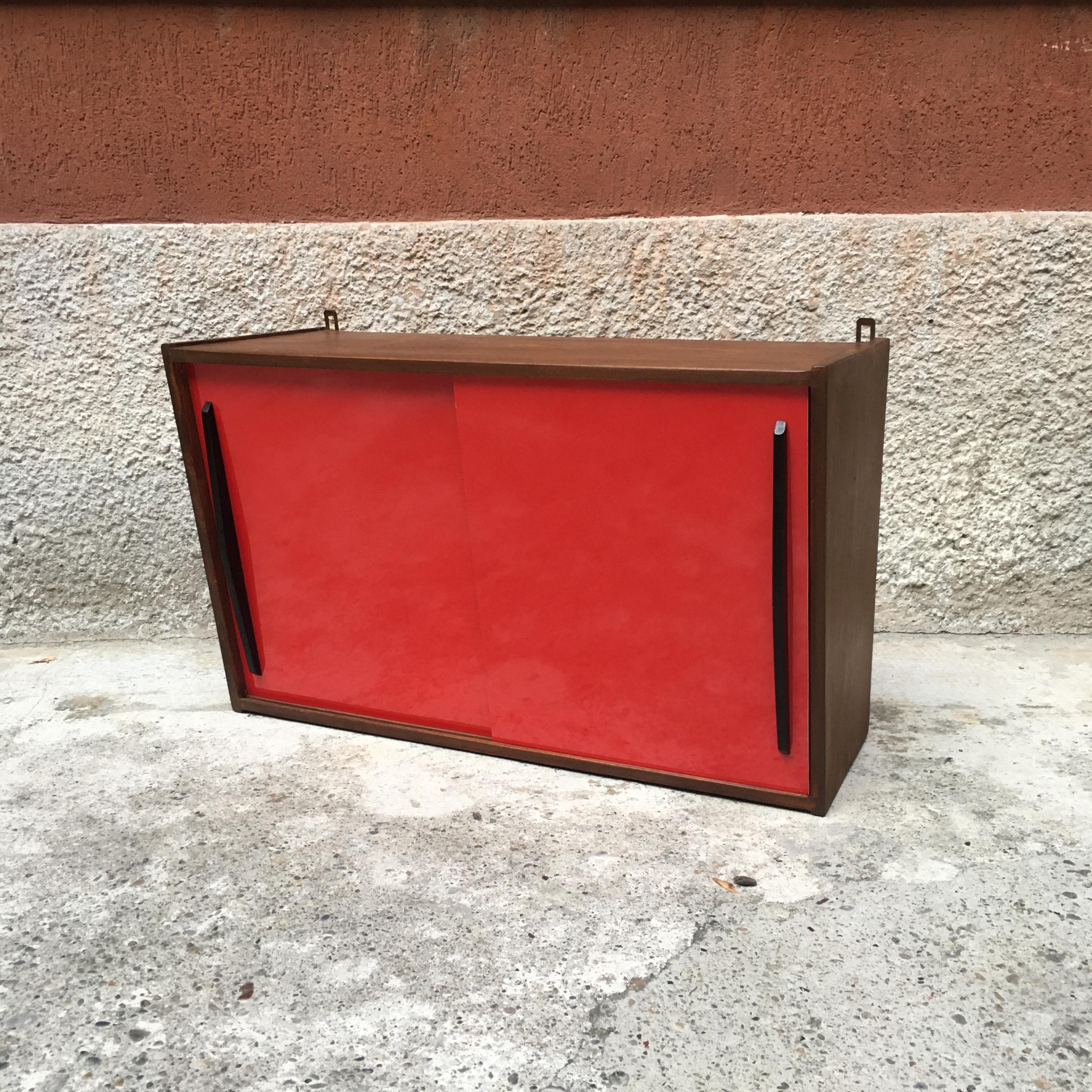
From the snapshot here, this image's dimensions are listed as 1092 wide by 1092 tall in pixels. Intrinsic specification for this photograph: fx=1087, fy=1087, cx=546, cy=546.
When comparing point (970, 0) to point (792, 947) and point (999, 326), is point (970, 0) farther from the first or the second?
point (792, 947)

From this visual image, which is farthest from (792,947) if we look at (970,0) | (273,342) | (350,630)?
(970,0)

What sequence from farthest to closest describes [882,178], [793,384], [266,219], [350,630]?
[266,219], [882,178], [350,630], [793,384]

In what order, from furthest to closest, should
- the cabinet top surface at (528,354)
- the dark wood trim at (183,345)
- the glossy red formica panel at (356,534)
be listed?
the dark wood trim at (183,345), the glossy red formica panel at (356,534), the cabinet top surface at (528,354)

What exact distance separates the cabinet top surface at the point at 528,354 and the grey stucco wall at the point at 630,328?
0.32m

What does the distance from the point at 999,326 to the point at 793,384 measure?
4.04 feet

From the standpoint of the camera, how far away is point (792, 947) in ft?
5.81

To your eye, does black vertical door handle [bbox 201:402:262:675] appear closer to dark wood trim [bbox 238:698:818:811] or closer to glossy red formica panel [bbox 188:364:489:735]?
glossy red formica panel [bbox 188:364:489:735]

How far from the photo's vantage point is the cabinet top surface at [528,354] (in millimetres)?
2004

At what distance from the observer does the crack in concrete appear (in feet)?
5.03

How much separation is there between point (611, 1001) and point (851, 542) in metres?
1.02

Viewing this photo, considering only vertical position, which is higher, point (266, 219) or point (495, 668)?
point (266, 219)

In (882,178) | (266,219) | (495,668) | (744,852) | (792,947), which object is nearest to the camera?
(792,947)

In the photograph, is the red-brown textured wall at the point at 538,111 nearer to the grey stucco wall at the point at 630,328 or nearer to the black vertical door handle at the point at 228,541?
the grey stucco wall at the point at 630,328

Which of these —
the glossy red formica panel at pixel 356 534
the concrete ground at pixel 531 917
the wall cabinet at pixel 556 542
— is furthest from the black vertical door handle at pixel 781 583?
the glossy red formica panel at pixel 356 534
